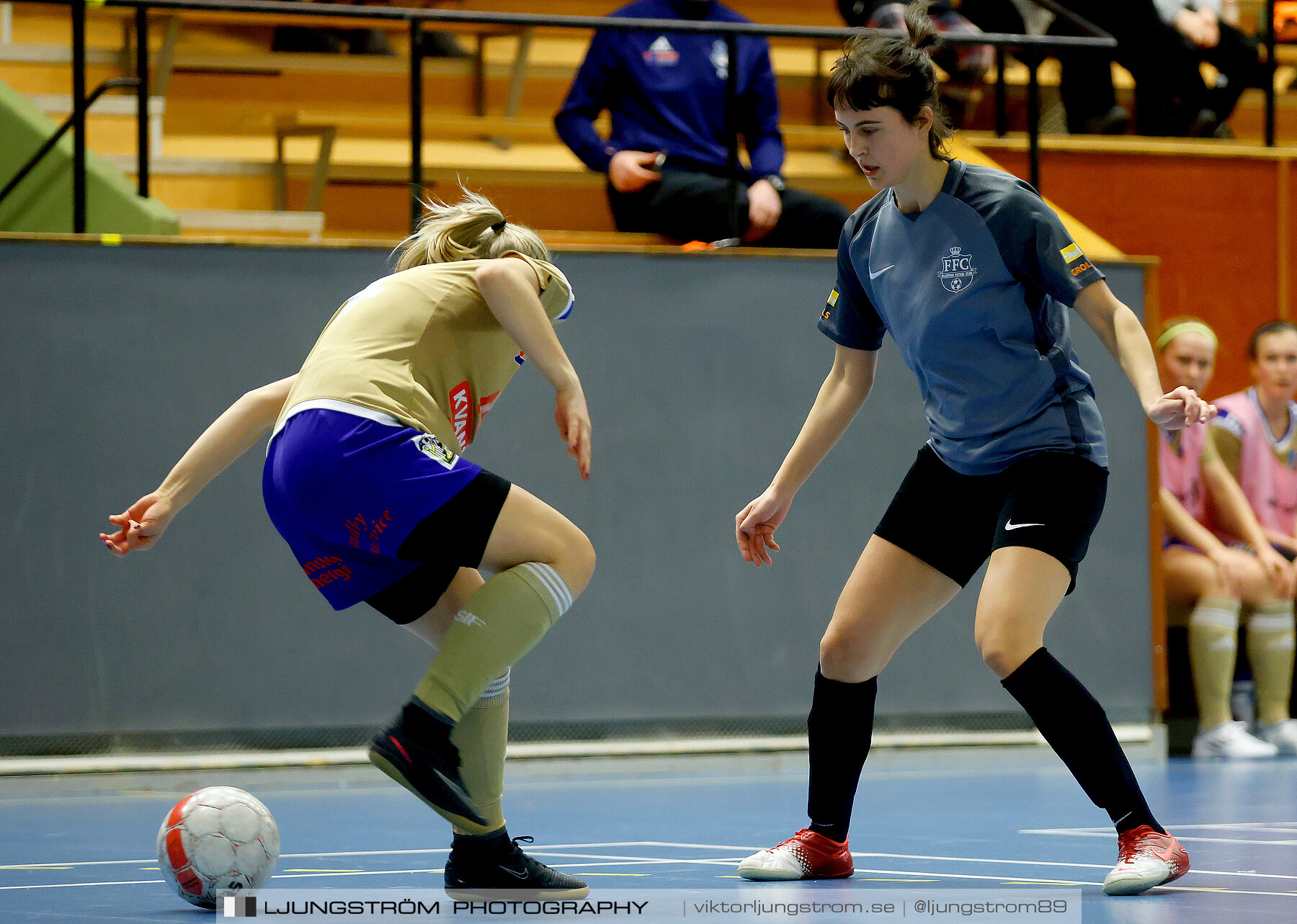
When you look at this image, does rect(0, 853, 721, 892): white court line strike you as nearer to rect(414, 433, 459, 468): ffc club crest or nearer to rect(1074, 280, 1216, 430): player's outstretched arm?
rect(414, 433, 459, 468): ffc club crest

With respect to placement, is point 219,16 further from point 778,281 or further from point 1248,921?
point 1248,921

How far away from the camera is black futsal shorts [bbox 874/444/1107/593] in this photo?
3514mm

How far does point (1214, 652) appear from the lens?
23.0 feet

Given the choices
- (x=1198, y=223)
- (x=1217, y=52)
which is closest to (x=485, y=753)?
(x=1198, y=223)

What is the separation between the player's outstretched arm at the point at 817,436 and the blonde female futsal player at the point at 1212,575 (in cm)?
352

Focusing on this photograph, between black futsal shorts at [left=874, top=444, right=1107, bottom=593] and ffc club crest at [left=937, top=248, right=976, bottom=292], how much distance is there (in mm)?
401

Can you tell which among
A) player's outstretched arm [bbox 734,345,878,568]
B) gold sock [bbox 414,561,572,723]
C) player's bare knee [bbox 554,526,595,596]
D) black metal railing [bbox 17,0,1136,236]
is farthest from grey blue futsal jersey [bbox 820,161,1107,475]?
black metal railing [bbox 17,0,1136,236]

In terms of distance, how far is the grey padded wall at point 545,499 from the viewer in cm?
602

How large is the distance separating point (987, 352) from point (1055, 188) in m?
4.59

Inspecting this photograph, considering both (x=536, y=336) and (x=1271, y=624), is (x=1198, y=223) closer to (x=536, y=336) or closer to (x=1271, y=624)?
(x=1271, y=624)

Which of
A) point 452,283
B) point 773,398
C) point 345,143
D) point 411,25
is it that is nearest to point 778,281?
point 773,398

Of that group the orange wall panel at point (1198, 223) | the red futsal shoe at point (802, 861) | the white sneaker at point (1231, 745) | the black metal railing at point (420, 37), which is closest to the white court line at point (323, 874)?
the red futsal shoe at point (802, 861)

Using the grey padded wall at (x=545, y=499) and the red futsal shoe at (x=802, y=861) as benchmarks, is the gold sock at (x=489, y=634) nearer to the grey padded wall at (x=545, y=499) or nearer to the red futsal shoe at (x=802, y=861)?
the red futsal shoe at (x=802, y=861)

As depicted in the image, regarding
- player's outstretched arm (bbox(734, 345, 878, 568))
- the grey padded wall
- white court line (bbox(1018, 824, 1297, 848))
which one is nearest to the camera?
player's outstretched arm (bbox(734, 345, 878, 568))
